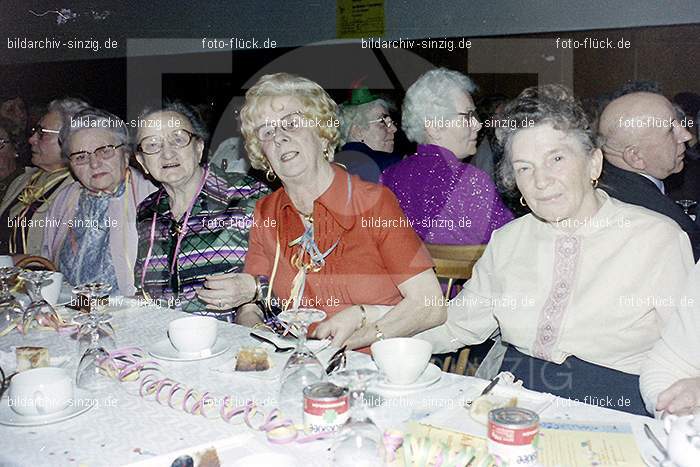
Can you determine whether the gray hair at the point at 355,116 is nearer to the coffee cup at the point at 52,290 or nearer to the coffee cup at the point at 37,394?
the coffee cup at the point at 52,290

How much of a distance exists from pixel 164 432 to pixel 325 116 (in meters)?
1.37

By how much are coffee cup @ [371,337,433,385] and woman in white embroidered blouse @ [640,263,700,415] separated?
1.74ft

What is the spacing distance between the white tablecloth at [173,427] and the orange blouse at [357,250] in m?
0.62

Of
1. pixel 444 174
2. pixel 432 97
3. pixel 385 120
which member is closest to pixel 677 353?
pixel 444 174

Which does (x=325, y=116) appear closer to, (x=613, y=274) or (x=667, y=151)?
(x=613, y=274)

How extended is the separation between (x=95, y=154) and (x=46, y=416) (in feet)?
6.02

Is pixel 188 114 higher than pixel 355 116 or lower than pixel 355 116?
lower

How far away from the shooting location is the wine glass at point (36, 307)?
2045 mm

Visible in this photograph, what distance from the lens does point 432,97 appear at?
3.33m

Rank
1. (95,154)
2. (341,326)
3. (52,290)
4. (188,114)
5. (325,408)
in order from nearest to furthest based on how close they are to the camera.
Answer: (325,408), (341,326), (52,290), (188,114), (95,154)

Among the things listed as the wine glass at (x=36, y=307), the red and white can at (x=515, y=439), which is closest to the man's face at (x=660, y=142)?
the red and white can at (x=515, y=439)

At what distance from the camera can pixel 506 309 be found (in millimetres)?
2039

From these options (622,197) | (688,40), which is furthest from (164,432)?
(688,40)

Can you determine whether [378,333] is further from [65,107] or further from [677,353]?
[65,107]
